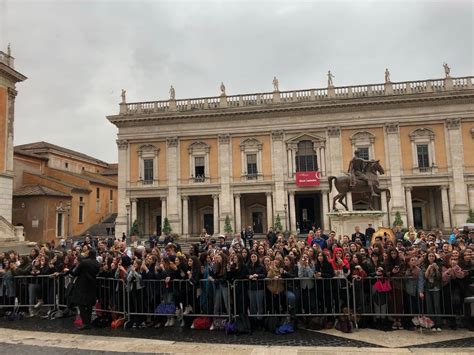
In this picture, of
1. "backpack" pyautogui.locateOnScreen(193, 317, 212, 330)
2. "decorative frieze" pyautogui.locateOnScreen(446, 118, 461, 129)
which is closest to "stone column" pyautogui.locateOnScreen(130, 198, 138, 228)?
"decorative frieze" pyautogui.locateOnScreen(446, 118, 461, 129)

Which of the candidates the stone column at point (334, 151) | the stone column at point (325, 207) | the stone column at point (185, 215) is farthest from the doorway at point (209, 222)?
the stone column at point (334, 151)

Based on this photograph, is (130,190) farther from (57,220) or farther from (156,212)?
(57,220)

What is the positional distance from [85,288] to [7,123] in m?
28.5

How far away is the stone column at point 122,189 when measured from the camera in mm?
38875

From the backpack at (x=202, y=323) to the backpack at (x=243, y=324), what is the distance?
2.41ft

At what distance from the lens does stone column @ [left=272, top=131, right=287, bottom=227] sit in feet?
124

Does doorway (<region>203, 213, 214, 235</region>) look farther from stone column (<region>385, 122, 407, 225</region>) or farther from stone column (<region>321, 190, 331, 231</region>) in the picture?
stone column (<region>385, 122, 407, 225</region>)

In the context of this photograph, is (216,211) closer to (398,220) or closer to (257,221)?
(257,221)

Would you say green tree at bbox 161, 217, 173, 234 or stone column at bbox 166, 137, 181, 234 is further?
stone column at bbox 166, 137, 181, 234

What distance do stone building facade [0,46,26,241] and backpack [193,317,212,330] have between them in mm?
27571

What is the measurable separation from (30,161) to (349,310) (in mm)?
42428

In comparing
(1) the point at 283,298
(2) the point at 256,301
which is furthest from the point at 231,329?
(1) the point at 283,298

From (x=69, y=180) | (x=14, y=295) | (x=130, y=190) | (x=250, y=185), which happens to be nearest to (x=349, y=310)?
(x=14, y=295)

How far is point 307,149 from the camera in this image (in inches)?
1518
